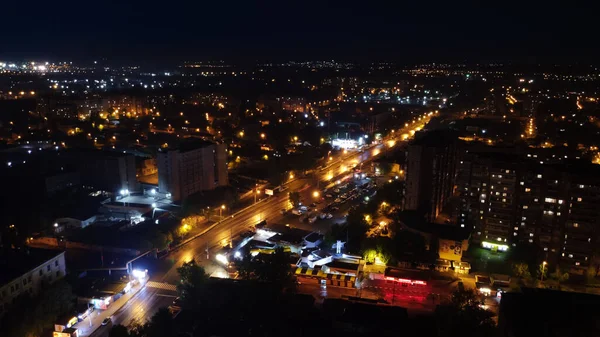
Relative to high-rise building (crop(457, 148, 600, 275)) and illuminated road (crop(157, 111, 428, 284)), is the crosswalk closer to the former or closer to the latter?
illuminated road (crop(157, 111, 428, 284))

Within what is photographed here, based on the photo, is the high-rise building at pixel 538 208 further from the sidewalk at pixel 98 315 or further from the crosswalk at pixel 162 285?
the sidewalk at pixel 98 315

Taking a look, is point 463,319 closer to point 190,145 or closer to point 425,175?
point 425,175

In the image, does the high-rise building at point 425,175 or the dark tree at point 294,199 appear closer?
the high-rise building at point 425,175

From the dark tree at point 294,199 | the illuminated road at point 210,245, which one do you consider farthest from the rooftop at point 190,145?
the dark tree at point 294,199

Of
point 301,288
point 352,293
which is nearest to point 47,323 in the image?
point 301,288

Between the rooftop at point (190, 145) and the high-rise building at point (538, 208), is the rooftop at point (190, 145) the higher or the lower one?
the higher one

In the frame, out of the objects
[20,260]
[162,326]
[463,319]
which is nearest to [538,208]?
[463,319]

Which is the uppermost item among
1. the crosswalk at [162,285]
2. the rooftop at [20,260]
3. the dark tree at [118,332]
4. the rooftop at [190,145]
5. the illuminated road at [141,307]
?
the rooftop at [190,145]
